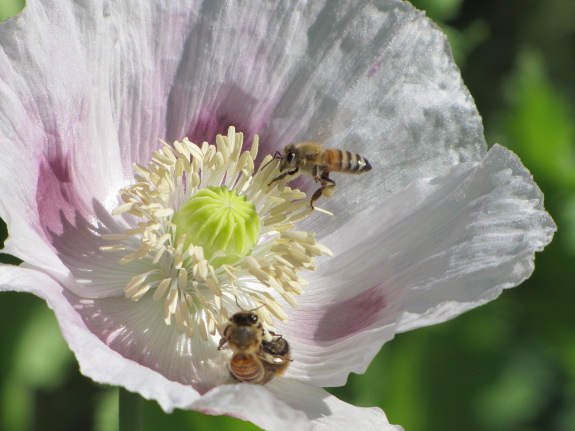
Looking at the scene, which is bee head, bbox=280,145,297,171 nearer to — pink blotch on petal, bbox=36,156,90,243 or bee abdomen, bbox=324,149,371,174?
bee abdomen, bbox=324,149,371,174

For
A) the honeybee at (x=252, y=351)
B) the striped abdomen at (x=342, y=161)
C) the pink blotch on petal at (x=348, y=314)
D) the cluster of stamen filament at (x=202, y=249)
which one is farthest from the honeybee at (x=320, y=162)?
the honeybee at (x=252, y=351)

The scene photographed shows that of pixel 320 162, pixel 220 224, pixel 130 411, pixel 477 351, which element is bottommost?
pixel 477 351

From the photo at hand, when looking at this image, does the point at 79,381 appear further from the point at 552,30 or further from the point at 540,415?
the point at 552,30

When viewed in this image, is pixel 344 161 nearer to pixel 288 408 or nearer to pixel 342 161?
pixel 342 161

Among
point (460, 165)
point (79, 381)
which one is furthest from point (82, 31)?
point (79, 381)

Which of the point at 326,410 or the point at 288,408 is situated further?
the point at 326,410

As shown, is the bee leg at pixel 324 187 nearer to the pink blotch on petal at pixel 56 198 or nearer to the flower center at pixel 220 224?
the flower center at pixel 220 224

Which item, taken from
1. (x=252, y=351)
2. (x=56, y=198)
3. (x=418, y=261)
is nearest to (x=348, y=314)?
(x=418, y=261)
